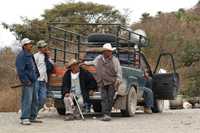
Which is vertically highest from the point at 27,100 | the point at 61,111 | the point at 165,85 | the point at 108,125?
the point at 165,85

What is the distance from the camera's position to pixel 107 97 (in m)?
15.8

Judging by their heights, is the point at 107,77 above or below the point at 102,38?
below

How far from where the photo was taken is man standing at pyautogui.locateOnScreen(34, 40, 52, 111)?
15703 millimetres

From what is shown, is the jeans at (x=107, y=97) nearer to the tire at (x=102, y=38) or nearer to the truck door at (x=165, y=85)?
the tire at (x=102, y=38)

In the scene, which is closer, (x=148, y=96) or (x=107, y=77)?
(x=107, y=77)

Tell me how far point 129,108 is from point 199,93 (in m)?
15.2

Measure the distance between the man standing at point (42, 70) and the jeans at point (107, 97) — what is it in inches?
55.9

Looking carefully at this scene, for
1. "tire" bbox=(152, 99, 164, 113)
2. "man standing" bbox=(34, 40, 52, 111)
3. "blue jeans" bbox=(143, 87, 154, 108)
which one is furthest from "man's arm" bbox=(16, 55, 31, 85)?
"tire" bbox=(152, 99, 164, 113)

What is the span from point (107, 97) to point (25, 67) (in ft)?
7.83

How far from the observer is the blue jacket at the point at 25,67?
47.3 ft

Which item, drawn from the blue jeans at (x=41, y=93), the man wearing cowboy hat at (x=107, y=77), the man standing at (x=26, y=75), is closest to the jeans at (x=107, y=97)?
the man wearing cowboy hat at (x=107, y=77)

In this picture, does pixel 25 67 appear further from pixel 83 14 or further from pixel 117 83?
pixel 83 14

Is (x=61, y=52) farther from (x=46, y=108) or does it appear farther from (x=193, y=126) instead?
(x=193, y=126)

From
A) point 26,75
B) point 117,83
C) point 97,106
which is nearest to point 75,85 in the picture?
point 117,83
